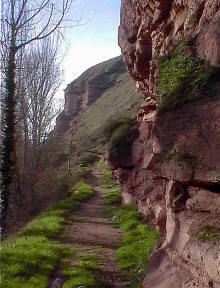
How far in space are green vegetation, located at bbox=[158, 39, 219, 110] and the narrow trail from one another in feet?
12.3

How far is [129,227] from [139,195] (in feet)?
7.74

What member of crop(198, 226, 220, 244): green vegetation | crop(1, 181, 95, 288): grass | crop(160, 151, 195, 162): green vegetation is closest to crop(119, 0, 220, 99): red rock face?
crop(160, 151, 195, 162): green vegetation

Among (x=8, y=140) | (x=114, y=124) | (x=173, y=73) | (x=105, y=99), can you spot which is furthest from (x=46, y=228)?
(x=105, y=99)

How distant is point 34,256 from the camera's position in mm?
7816

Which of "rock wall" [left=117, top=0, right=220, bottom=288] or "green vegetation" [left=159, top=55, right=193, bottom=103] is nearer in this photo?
"rock wall" [left=117, top=0, right=220, bottom=288]

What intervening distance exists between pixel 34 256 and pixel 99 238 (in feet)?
10.3

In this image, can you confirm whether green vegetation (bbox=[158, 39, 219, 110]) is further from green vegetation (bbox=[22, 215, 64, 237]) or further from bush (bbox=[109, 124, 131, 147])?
bush (bbox=[109, 124, 131, 147])

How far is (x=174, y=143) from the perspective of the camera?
221 inches

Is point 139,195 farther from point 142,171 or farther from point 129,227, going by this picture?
point 129,227

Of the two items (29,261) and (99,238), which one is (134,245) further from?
(29,261)

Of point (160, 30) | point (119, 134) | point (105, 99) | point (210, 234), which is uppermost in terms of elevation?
point (105, 99)

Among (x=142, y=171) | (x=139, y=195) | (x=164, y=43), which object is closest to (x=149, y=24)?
(x=164, y=43)

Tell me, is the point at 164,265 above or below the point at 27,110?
below

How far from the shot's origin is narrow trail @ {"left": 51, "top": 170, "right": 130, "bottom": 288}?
7285mm
